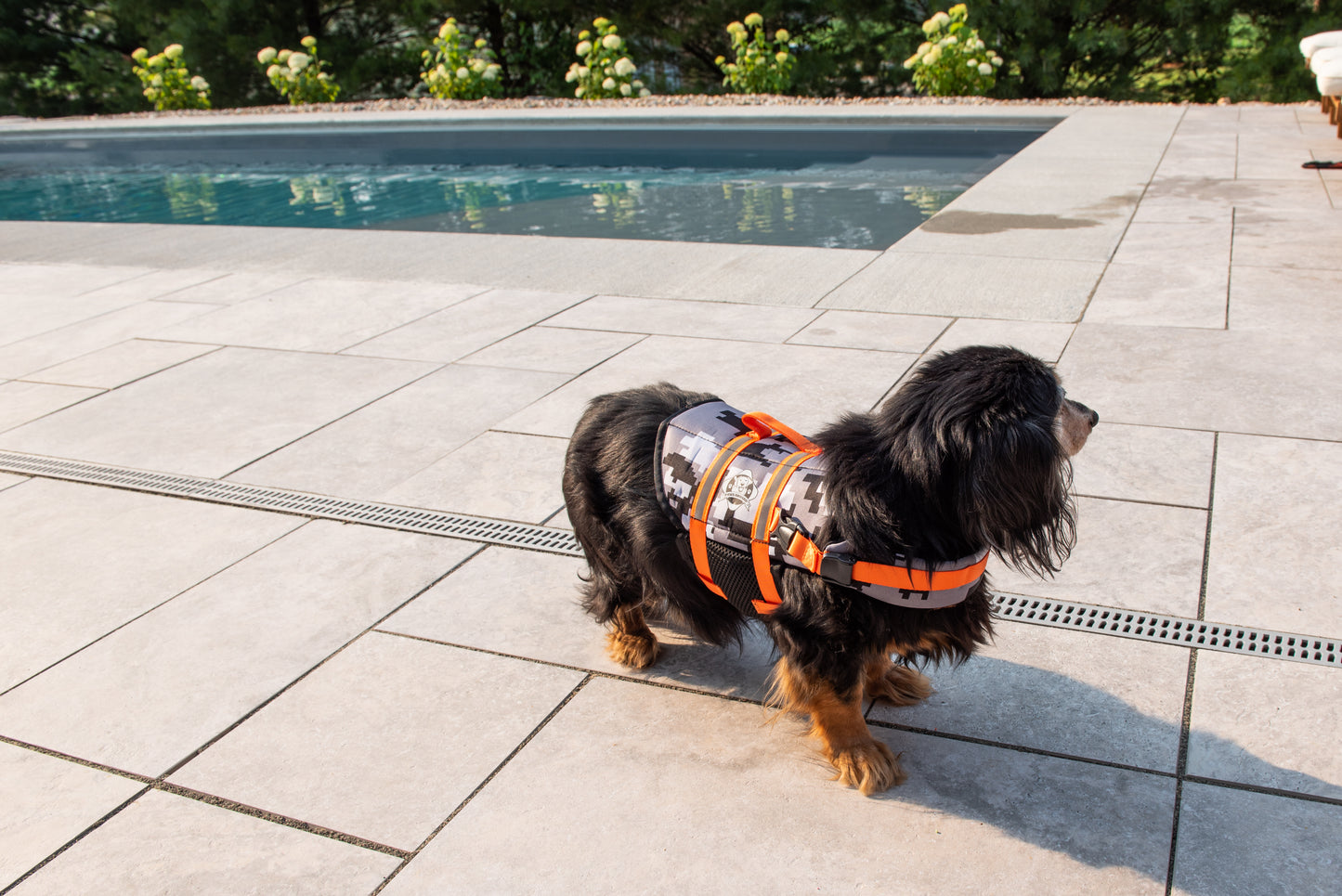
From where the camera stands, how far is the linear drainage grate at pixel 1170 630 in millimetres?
3000

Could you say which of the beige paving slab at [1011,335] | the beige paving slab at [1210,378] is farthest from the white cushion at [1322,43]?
→ the beige paving slab at [1011,335]

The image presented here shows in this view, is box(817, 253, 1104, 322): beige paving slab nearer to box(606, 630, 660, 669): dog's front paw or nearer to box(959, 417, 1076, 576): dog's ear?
box(606, 630, 660, 669): dog's front paw

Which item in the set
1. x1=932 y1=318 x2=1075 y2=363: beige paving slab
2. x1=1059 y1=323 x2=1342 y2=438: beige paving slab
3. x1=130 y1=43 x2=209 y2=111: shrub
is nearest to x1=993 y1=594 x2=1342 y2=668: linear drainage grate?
x1=1059 y1=323 x2=1342 y2=438: beige paving slab

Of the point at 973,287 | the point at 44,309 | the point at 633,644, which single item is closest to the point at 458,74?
the point at 44,309

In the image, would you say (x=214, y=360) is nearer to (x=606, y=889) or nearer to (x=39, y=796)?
(x=39, y=796)

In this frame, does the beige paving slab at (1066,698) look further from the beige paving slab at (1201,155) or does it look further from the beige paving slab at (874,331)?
the beige paving slab at (1201,155)

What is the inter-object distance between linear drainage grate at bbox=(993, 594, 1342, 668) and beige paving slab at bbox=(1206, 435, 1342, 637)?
0.20 ft

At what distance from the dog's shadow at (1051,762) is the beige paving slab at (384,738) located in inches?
24.9

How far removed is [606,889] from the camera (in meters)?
2.37

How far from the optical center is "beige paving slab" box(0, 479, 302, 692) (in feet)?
11.6

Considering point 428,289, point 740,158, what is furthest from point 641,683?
point 740,158

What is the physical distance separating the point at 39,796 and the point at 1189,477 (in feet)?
13.3

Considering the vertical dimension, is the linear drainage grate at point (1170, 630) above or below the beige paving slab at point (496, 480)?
below

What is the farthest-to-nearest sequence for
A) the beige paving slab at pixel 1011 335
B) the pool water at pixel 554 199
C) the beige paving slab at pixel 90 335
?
the pool water at pixel 554 199 < the beige paving slab at pixel 90 335 < the beige paving slab at pixel 1011 335
